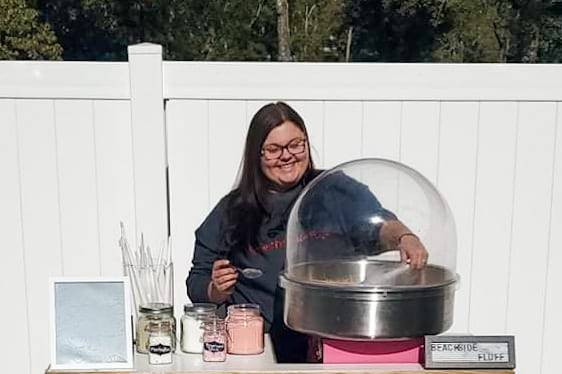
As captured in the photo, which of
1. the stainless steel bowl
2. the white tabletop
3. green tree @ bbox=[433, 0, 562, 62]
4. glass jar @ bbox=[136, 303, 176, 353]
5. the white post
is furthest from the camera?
green tree @ bbox=[433, 0, 562, 62]

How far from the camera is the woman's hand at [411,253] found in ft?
6.05

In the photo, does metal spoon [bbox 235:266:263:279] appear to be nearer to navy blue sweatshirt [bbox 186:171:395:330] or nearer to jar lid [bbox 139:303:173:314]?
navy blue sweatshirt [bbox 186:171:395:330]

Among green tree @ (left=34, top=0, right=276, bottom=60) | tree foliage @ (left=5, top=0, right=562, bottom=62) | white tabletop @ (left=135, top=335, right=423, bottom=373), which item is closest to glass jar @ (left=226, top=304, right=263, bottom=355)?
white tabletop @ (left=135, top=335, right=423, bottom=373)

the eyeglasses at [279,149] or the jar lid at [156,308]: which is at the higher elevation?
the eyeglasses at [279,149]

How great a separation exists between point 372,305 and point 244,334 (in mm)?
400

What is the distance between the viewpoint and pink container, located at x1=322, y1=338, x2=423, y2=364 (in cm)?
181

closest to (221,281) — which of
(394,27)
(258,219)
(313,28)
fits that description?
(258,219)

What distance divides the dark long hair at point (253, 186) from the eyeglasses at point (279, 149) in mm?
25

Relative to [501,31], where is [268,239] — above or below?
below

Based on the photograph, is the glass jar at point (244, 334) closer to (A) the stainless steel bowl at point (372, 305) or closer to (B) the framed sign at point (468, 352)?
(A) the stainless steel bowl at point (372, 305)

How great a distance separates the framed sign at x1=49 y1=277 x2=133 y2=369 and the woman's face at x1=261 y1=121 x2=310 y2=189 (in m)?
0.68

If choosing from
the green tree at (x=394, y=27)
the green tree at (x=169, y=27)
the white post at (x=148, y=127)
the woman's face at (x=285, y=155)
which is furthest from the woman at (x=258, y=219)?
the green tree at (x=394, y=27)

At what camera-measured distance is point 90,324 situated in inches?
73.9

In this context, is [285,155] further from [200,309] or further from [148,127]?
[200,309]
